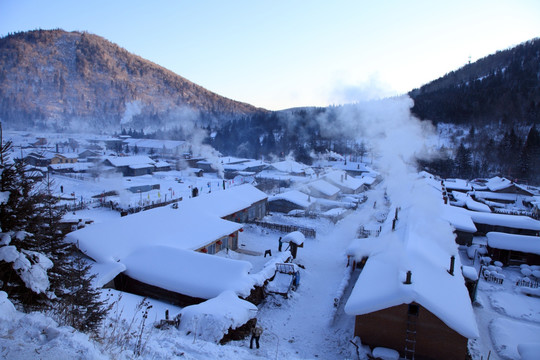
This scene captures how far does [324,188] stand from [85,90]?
165 metres

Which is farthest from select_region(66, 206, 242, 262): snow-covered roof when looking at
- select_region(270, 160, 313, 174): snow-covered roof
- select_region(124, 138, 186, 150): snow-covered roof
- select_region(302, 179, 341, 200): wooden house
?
select_region(124, 138, 186, 150): snow-covered roof

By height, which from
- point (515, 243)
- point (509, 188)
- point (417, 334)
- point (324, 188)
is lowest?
point (417, 334)

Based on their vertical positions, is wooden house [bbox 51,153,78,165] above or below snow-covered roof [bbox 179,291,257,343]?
above

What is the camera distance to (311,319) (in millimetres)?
13156

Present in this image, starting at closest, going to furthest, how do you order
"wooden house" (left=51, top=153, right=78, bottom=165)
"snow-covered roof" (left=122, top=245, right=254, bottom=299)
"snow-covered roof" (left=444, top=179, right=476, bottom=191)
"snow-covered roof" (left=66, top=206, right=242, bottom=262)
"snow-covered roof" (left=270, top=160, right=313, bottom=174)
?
"snow-covered roof" (left=122, top=245, right=254, bottom=299) < "snow-covered roof" (left=66, top=206, right=242, bottom=262) < "snow-covered roof" (left=444, top=179, right=476, bottom=191) < "snow-covered roof" (left=270, top=160, right=313, bottom=174) < "wooden house" (left=51, top=153, right=78, bottom=165)

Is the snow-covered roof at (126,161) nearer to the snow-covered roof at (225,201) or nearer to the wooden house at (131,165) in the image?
the wooden house at (131,165)

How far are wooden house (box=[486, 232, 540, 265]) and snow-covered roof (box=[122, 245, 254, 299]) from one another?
684 inches

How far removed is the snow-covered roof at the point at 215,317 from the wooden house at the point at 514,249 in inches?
714

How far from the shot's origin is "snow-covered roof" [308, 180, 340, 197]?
3816 centimetres

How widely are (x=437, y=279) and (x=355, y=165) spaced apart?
5131 cm

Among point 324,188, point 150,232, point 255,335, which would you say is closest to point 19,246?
point 255,335

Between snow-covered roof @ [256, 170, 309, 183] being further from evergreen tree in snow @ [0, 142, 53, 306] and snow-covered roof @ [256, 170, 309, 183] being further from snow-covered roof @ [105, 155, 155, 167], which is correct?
evergreen tree in snow @ [0, 142, 53, 306]

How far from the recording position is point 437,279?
12.0 m

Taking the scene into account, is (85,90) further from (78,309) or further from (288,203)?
(78,309)
